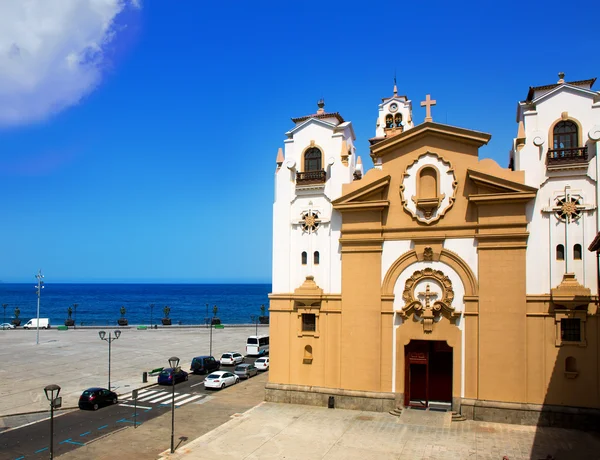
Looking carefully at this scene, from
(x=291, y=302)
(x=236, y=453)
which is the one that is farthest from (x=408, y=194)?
(x=236, y=453)

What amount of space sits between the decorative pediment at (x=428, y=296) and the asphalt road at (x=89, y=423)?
48.0 ft

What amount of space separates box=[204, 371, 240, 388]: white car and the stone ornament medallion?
18061 millimetres

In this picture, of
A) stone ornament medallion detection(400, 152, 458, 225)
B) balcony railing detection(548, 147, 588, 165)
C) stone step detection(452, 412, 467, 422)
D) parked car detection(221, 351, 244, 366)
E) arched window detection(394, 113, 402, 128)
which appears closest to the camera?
balcony railing detection(548, 147, 588, 165)

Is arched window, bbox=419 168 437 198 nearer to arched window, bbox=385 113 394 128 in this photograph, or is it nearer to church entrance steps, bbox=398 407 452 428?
church entrance steps, bbox=398 407 452 428

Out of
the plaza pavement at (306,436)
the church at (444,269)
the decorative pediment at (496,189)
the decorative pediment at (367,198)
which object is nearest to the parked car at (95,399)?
the plaza pavement at (306,436)

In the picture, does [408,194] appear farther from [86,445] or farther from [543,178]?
[86,445]

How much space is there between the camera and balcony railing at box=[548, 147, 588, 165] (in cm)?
2538

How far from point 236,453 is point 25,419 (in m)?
13.8

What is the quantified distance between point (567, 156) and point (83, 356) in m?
45.9

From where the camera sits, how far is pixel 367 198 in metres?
29.2

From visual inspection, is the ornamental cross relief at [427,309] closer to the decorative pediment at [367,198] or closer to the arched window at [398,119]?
the decorative pediment at [367,198]

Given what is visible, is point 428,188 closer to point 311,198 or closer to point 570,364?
point 311,198

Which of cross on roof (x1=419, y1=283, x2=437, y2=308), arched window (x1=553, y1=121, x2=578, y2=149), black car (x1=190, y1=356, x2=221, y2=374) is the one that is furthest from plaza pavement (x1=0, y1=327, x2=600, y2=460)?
arched window (x1=553, y1=121, x2=578, y2=149)

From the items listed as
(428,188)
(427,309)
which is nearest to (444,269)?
(427,309)
